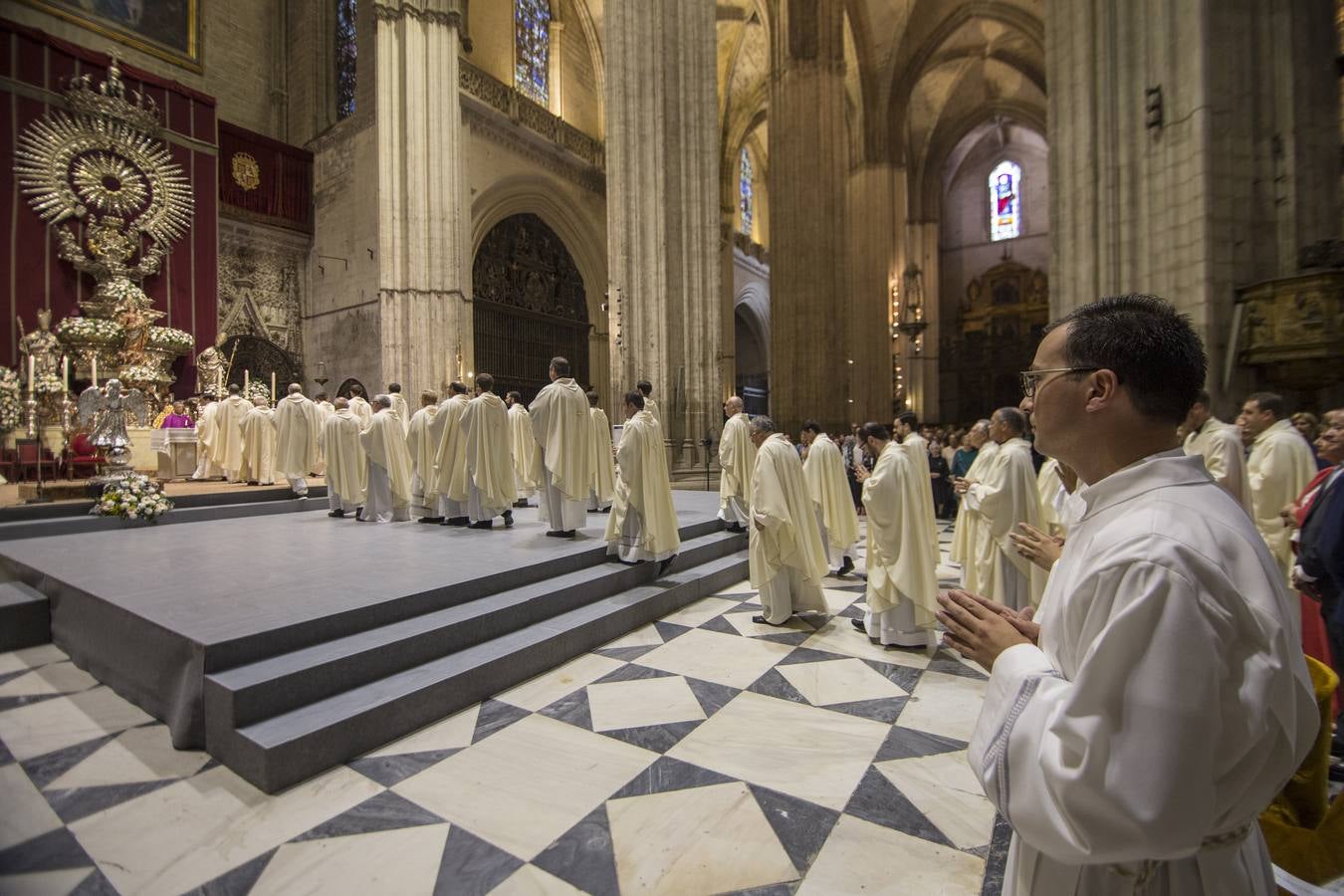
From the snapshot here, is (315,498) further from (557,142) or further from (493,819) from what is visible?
(557,142)

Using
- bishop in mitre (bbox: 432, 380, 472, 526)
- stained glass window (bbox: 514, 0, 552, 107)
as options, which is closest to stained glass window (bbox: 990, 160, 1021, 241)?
stained glass window (bbox: 514, 0, 552, 107)

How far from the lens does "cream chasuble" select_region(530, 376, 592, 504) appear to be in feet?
19.9

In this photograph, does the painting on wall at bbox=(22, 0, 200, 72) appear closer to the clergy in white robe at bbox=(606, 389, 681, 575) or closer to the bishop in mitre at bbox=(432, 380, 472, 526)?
the bishop in mitre at bbox=(432, 380, 472, 526)

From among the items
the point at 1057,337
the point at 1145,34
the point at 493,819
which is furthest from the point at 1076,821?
the point at 1145,34

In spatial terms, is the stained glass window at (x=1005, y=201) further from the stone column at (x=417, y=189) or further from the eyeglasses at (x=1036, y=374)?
the eyeglasses at (x=1036, y=374)

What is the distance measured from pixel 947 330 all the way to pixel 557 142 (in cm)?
2000

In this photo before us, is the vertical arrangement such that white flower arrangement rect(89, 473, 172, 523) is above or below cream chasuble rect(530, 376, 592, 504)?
below

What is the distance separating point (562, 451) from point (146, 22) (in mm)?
16767

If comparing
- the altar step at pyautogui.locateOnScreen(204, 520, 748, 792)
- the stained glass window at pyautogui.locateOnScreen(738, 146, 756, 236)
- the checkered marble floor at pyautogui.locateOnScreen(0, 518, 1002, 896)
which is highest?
the stained glass window at pyautogui.locateOnScreen(738, 146, 756, 236)

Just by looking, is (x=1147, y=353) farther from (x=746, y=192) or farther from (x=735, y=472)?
(x=746, y=192)

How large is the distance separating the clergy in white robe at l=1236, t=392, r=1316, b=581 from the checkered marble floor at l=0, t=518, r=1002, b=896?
9.10ft

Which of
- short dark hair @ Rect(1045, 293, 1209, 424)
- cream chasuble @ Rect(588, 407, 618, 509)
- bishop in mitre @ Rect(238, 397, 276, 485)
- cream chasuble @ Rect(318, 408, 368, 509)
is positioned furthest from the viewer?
bishop in mitre @ Rect(238, 397, 276, 485)

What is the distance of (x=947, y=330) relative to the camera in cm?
2925

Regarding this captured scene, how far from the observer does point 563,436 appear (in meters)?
6.10
